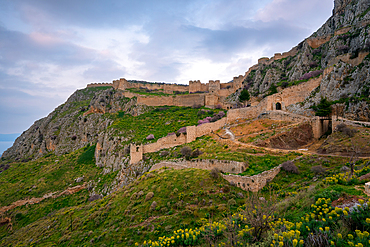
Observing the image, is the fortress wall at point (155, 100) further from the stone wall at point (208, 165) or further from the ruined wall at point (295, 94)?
the ruined wall at point (295, 94)

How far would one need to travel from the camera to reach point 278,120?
99.1ft

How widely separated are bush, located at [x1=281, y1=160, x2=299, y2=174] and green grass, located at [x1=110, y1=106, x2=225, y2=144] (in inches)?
951

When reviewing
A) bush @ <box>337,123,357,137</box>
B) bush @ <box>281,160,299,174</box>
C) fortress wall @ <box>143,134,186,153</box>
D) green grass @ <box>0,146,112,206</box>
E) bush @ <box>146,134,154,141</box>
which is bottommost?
green grass @ <box>0,146,112,206</box>

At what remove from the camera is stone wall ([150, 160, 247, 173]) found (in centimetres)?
1845

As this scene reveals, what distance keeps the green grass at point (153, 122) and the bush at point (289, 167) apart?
2415 centimetres

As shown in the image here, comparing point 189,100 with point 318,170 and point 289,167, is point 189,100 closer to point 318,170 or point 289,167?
point 289,167

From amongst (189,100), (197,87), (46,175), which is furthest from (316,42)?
(46,175)

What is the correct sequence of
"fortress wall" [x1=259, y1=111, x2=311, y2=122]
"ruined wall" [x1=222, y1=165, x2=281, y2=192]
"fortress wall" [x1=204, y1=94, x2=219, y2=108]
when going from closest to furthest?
"ruined wall" [x1=222, y1=165, x2=281, y2=192]
"fortress wall" [x1=259, y1=111, x2=311, y2=122]
"fortress wall" [x1=204, y1=94, x2=219, y2=108]

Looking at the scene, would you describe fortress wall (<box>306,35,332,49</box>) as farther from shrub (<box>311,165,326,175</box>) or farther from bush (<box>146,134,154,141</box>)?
bush (<box>146,134,154,141</box>)

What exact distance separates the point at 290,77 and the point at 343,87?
21077 millimetres

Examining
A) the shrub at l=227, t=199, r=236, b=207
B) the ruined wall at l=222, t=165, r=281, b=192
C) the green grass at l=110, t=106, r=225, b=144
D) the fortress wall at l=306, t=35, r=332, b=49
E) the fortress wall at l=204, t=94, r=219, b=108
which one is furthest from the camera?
the fortress wall at l=204, t=94, r=219, b=108

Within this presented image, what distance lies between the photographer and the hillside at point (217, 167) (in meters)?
7.90

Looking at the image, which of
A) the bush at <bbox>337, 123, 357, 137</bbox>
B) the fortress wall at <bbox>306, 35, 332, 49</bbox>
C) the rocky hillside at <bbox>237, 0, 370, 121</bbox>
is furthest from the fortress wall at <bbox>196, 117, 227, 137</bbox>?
the fortress wall at <bbox>306, 35, 332, 49</bbox>

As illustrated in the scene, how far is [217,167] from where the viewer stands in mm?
20375
